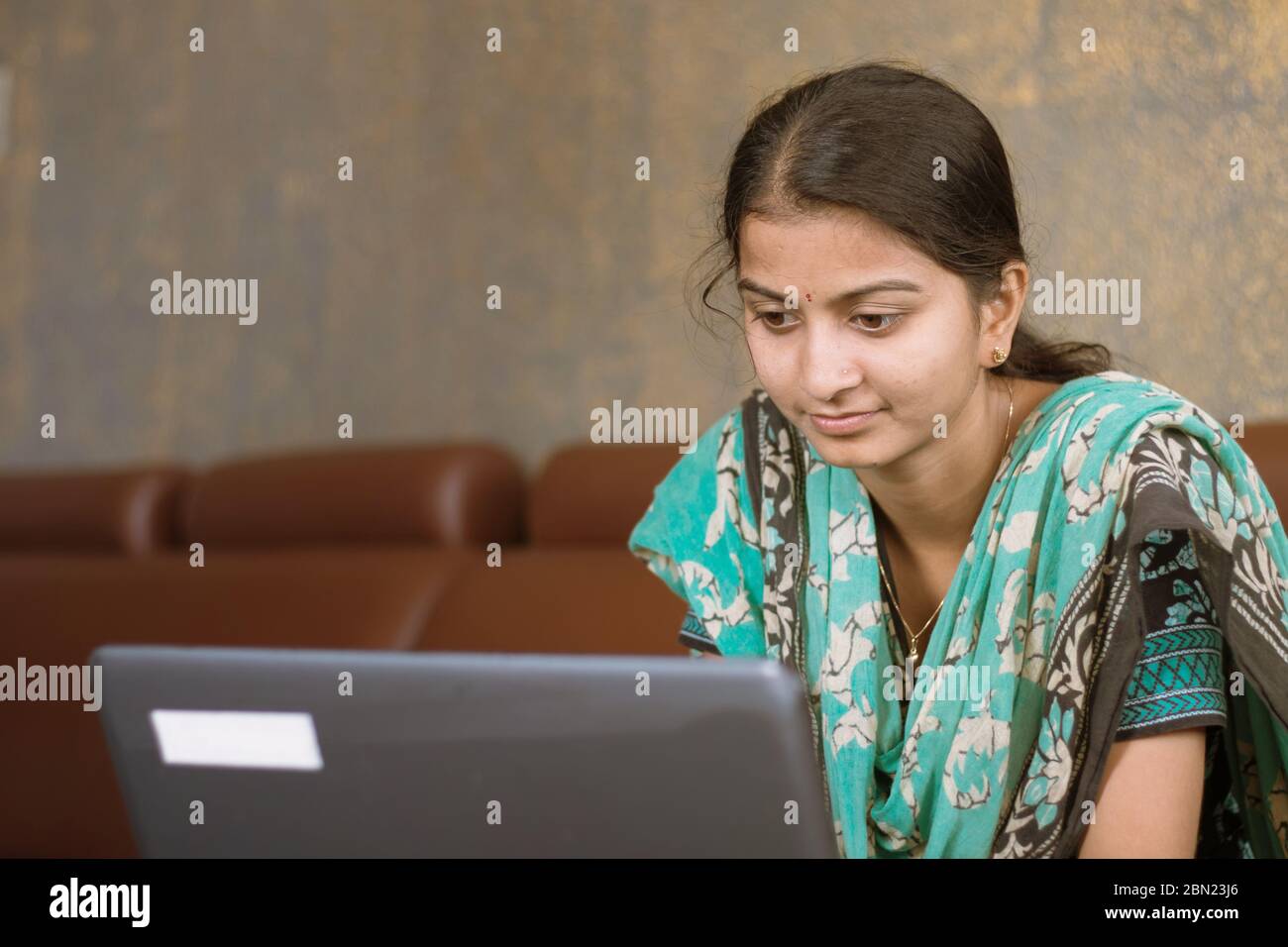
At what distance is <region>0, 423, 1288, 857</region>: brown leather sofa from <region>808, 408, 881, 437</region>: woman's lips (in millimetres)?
646

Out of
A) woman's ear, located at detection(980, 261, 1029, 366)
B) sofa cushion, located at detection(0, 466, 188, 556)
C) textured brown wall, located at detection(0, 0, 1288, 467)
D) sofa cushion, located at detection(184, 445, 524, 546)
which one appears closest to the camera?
woman's ear, located at detection(980, 261, 1029, 366)

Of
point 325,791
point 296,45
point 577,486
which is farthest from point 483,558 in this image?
point 325,791

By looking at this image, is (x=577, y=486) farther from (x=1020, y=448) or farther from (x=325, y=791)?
(x=325, y=791)

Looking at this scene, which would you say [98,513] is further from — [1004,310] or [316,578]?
[1004,310]

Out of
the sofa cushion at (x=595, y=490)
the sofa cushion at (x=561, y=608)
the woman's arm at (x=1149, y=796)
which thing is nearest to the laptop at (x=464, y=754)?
the woman's arm at (x=1149, y=796)

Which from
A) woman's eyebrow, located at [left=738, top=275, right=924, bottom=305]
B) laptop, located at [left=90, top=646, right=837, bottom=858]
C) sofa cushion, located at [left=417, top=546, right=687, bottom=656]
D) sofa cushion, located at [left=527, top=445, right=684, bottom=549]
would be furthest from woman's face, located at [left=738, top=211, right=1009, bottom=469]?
sofa cushion, located at [left=527, top=445, right=684, bottom=549]

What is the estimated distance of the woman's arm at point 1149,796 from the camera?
1004 mm

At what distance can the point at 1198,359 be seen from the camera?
167cm

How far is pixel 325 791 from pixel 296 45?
1970 millimetres

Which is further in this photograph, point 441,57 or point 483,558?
point 441,57

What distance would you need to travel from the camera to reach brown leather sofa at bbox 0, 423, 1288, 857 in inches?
70.6

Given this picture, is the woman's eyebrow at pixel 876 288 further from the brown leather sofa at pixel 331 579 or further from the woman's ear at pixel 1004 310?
the brown leather sofa at pixel 331 579

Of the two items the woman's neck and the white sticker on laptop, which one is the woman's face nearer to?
the woman's neck
